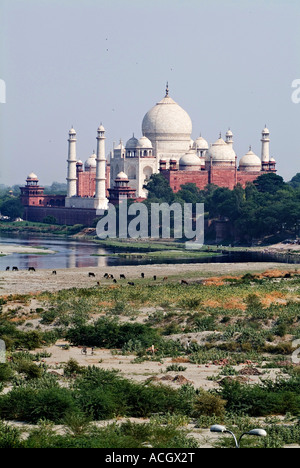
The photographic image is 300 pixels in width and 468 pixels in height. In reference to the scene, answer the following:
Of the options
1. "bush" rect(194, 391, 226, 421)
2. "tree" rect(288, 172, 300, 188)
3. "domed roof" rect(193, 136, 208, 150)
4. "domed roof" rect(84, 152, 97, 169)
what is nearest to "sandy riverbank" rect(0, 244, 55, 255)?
"domed roof" rect(193, 136, 208, 150)

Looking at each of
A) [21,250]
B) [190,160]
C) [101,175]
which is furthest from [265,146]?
[21,250]

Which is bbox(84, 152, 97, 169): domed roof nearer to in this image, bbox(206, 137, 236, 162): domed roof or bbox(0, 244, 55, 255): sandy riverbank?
bbox(206, 137, 236, 162): domed roof

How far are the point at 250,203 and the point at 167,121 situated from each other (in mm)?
25745

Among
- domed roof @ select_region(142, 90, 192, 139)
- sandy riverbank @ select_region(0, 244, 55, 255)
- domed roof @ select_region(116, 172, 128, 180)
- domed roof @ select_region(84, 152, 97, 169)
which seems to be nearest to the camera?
sandy riverbank @ select_region(0, 244, 55, 255)

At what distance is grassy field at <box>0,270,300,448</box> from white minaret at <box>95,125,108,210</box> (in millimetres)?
56246

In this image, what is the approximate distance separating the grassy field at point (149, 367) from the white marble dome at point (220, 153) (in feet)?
206

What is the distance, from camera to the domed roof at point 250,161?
100125 millimetres

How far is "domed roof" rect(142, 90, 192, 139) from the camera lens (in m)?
100

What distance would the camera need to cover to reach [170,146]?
100875 millimetres

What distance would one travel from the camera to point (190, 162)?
9688 cm

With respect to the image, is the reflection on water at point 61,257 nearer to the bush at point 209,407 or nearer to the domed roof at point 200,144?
the domed roof at point 200,144

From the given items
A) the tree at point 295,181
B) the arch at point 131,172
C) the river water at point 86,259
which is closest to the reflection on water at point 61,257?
the river water at point 86,259

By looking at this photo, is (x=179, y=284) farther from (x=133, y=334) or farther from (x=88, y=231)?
(x=88, y=231)

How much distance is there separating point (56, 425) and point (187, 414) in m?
2.38
